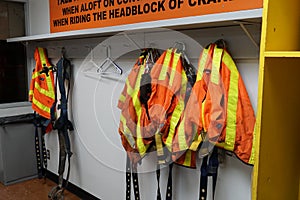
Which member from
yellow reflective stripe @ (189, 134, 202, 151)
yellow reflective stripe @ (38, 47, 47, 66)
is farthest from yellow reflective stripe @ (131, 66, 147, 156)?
yellow reflective stripe @ (38, 47, 47, 66)

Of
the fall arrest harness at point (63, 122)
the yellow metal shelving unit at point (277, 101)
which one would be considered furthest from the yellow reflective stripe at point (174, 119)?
the fall arrest harness at point (63, 122)

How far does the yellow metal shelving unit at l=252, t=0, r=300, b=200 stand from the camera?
3.04 feet

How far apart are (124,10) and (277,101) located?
1.40 meters

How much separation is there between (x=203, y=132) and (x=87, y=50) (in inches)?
53.8

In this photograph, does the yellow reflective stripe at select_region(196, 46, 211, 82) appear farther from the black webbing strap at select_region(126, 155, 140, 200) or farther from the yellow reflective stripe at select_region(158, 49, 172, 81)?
the black webbing strap at select_region(126, 155, 140, 200)

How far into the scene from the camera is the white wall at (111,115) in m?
1.59

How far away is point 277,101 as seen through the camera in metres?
1.03

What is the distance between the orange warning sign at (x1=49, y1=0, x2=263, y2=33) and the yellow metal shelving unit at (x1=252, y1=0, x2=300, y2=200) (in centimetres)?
43

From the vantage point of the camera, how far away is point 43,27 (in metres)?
3.08

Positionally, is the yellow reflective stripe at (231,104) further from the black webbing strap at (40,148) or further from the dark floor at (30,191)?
the black webbing strap at (40,148)

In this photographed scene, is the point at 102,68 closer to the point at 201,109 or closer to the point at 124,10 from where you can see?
the point at 124,10

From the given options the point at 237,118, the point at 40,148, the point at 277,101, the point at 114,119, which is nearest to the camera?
the point at 277,101

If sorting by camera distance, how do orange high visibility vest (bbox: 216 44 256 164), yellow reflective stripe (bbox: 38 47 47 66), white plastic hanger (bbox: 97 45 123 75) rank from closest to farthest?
orange high visibility vest (bbox: 216 44 256 164), white plastic hanger (bbox: 97 45 123 75), yellow reflective stripe (bbox: 38 47 47 66)

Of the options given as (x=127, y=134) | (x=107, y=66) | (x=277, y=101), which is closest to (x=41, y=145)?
(x=107, y=66)
